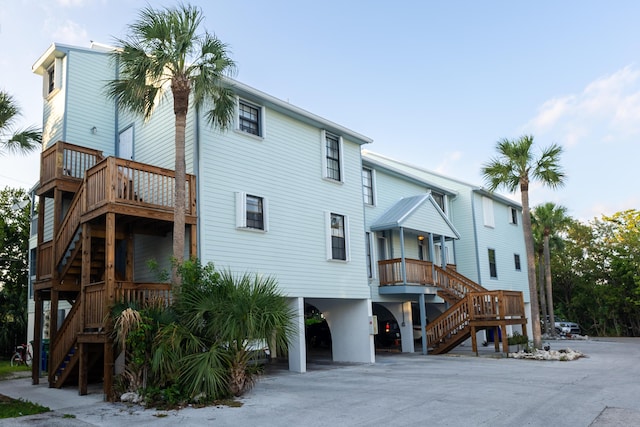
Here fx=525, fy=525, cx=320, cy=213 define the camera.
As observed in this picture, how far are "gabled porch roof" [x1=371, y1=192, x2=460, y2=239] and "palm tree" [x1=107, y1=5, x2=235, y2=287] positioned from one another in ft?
34.7

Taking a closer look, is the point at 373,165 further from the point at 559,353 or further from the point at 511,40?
the point at 559,353

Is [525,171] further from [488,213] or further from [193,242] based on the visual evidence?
[193,242]

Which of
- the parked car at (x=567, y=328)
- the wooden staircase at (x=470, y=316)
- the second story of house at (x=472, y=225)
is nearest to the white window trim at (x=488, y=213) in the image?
the second story of house at (x=472, y=225)

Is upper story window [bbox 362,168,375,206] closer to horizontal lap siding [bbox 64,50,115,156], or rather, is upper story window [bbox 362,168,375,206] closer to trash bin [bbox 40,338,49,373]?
horizontal lap siding [bbox 64,50,115,156]

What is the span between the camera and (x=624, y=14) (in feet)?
47.0

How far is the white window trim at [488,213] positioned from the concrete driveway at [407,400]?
13029 mm

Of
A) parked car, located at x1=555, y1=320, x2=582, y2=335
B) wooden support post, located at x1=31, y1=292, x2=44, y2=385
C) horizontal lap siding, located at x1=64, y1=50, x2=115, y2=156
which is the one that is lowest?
parked car, located at x1=555, y1=320, x2=582, y2=335

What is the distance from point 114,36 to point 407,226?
515 inches

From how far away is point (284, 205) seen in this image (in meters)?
15.9

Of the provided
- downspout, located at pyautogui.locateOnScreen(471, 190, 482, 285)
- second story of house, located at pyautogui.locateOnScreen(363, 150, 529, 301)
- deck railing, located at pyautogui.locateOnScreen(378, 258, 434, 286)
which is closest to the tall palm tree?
second story of house, located at pyautogui.locateOnScreen(363, 150, 529, 301)

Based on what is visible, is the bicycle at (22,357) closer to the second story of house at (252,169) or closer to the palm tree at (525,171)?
the second story of house at (252,169)

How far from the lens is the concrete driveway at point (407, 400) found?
8594 mm

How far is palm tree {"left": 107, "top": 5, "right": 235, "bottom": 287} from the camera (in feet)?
38.7

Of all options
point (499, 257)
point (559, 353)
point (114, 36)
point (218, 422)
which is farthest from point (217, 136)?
point (499, 257)
